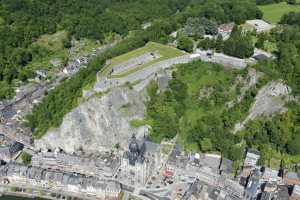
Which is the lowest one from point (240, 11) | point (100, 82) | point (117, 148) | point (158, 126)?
point (117, 148)

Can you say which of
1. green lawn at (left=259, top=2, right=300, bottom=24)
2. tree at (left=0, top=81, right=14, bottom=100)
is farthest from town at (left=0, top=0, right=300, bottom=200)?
green lawn at (left=259, top=2, right=300, bottom=24)

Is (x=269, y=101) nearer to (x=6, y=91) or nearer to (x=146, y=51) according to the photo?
(x=146, y=51)

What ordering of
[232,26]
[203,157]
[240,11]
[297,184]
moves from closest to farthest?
[297,184] < [203,157] < [232,26] < [240,11]

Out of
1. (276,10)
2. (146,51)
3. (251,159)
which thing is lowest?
(251,159)

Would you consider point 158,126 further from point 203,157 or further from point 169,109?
point 203,157

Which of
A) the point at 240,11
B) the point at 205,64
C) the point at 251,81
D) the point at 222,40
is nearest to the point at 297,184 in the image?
→ the point at 251,81

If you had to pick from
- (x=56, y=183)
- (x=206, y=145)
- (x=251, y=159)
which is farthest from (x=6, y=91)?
(x=251, y=159)

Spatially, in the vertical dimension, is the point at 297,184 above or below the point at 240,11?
below
